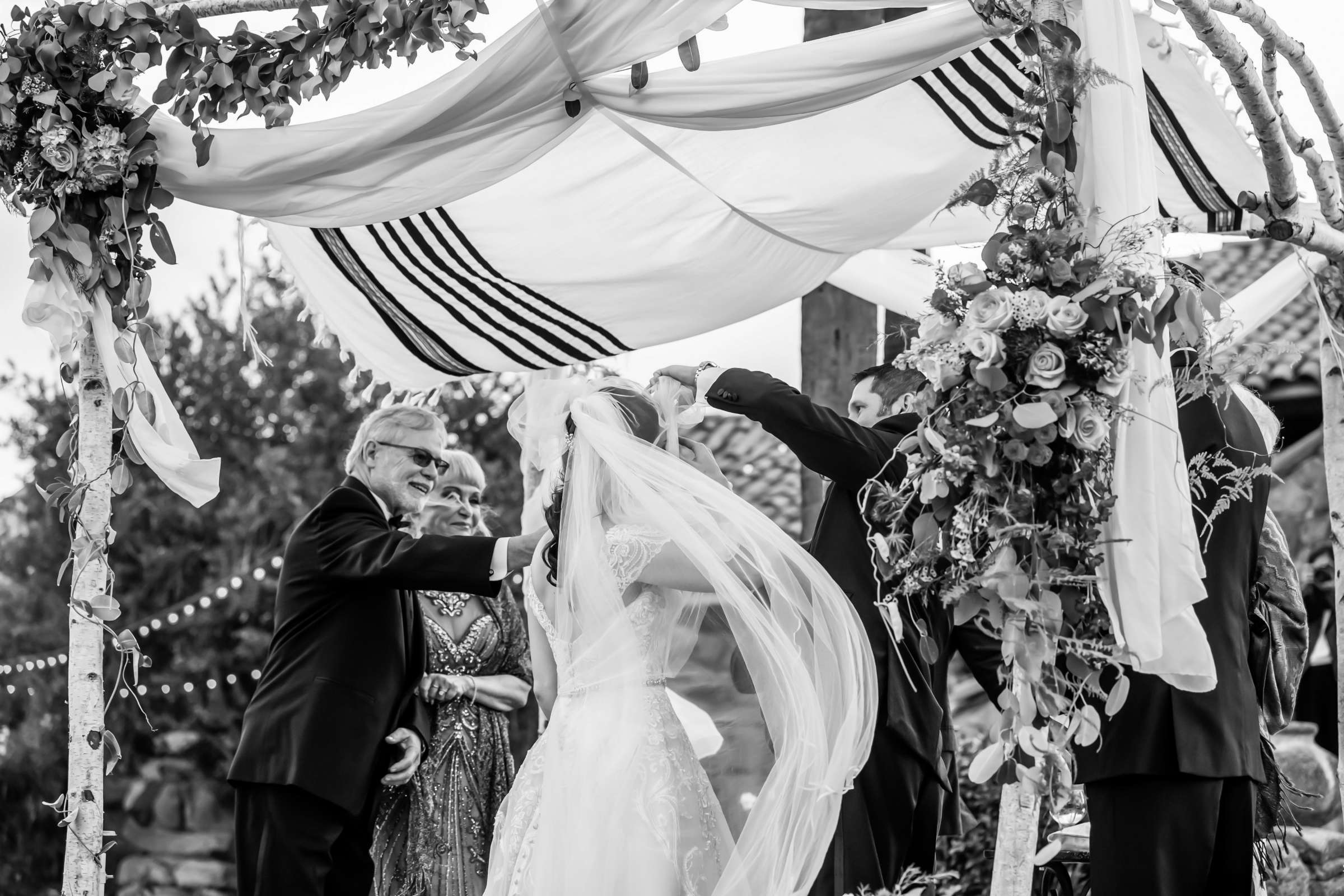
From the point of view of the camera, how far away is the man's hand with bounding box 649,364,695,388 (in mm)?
4320

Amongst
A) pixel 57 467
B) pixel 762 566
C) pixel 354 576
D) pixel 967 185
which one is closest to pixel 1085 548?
pixel 967 185

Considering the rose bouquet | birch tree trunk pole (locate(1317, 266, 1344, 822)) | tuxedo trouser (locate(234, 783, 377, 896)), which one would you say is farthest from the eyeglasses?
birch tree trunk pole (locate(1317, 266, 1344, 822))

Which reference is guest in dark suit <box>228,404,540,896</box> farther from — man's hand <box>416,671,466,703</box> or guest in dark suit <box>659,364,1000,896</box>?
guest in dark suit <box>659,364,1000,896</box>

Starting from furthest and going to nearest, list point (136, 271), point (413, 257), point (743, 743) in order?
point (413, 257) → point (743, 743) → point (136, 271)

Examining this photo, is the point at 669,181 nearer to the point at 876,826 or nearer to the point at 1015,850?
the point at 876,826

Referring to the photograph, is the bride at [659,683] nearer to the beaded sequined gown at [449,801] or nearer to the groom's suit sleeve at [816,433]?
the groom's suit sleeve at [816,433]

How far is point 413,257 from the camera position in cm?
487

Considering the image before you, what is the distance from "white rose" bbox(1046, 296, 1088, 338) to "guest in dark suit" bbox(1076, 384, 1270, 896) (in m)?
0.77

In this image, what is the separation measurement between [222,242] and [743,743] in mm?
10020

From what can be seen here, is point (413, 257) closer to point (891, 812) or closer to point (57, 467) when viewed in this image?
point (891, 812)

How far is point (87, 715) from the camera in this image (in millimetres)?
3561

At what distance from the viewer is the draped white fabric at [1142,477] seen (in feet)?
9.69

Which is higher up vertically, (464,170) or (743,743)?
(464,170)

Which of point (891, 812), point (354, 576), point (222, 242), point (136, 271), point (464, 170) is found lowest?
point (891, 812)
